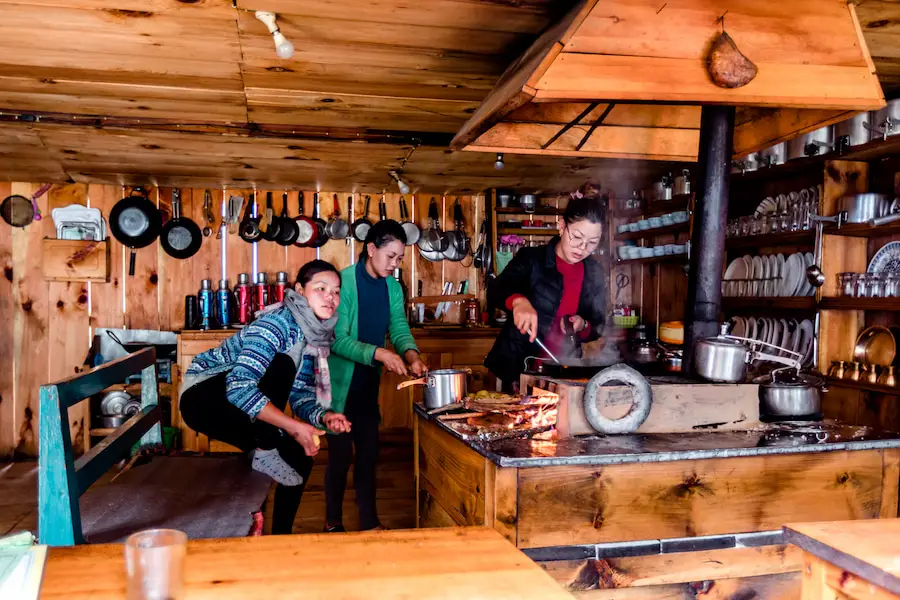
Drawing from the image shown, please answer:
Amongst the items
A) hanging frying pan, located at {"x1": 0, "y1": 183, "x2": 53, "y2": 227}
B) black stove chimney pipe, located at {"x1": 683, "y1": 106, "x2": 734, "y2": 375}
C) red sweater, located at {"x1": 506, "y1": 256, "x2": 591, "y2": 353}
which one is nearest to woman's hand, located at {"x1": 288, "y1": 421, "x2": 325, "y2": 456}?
red sweater, located at {"x1": 506, "y1": 256, "x2": 591, "y2": 353}

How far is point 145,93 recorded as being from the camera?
3.44 metres

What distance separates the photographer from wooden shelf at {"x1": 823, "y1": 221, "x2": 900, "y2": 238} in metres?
3.27

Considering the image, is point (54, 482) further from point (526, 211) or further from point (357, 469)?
point (526, 211)

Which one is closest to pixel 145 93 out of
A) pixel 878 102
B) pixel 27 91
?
pixel 27 91

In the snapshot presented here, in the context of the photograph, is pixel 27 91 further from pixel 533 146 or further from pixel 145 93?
pixel 533 146

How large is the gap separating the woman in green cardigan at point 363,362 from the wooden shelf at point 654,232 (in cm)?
231

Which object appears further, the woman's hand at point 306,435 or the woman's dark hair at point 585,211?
the woman's dark hair at point 585,211

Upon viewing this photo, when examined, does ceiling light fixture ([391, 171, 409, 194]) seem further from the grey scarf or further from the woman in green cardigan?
the grey scarf

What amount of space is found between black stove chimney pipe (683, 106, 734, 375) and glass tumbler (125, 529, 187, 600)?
77.4 inches

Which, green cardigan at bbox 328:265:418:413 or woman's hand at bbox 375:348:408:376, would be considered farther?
green cardigan at bbox 328:265:418:413

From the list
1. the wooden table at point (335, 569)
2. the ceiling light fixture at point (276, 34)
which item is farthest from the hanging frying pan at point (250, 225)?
the wooden table at point (335, 569)

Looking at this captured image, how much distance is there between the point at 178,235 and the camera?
5.98 m

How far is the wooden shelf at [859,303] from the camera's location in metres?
3.22

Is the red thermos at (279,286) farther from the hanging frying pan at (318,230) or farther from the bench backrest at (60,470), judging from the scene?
the bench backrest at (60,470)
